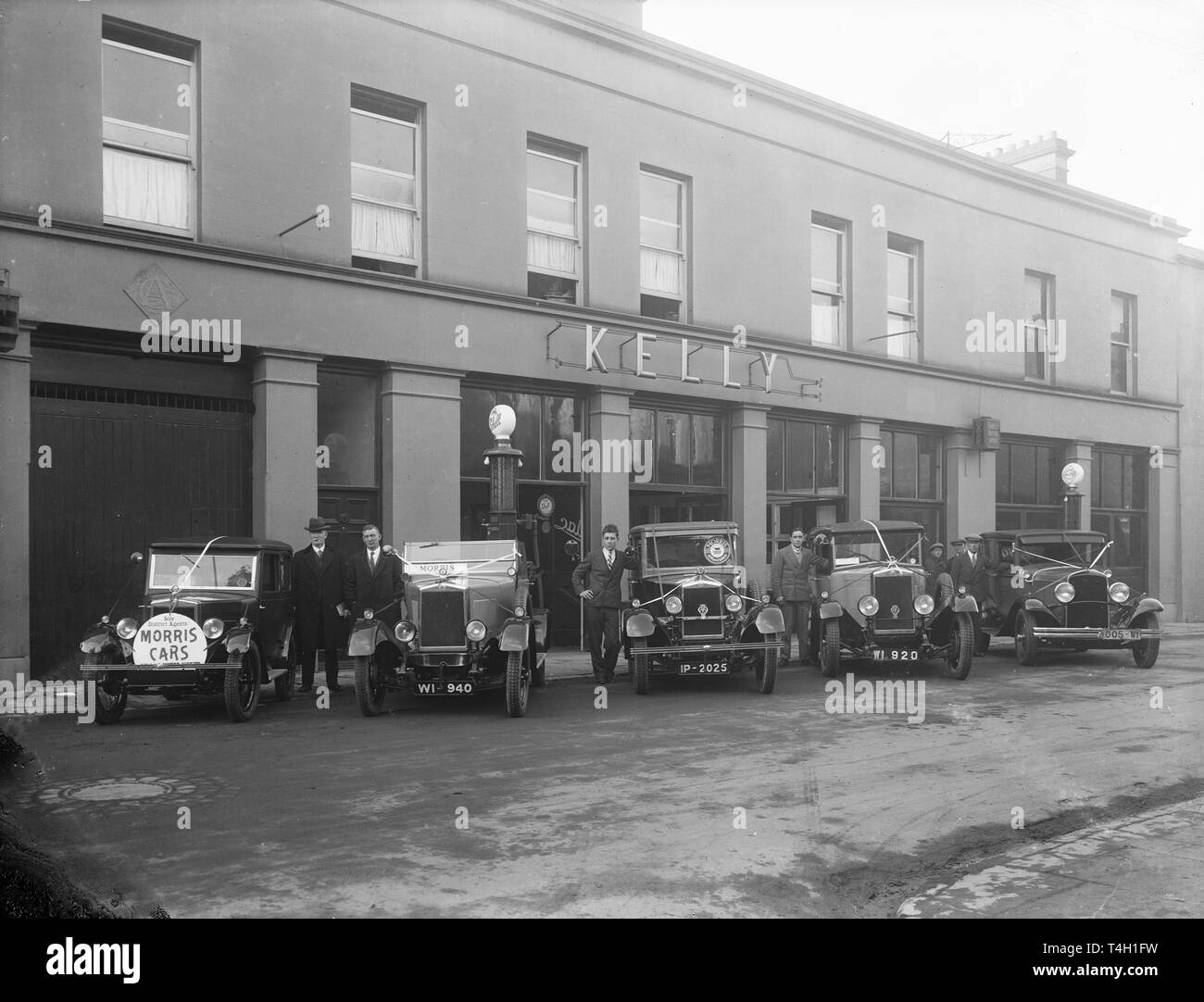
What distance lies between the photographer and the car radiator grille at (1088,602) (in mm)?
13422

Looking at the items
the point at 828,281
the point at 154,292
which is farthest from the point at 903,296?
the point at 154,292

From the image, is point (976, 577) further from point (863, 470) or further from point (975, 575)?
point (863, 470)

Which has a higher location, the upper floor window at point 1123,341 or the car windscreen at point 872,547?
the upper floor window at point 1123,341

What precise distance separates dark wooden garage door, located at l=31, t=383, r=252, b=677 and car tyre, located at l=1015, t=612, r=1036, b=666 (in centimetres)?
1049

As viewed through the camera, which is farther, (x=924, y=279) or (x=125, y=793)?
(x=924, y=279)

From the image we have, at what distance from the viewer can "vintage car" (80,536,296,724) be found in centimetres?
902

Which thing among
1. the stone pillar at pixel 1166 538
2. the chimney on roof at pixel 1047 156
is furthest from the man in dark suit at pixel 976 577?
the chimney on roof at pixel 1047 156

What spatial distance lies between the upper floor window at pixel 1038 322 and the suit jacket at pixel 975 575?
351 inches

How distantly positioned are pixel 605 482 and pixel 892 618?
5.38 meters

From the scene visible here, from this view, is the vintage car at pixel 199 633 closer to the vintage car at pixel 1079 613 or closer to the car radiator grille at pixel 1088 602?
the vintage car at pixel 1079 613

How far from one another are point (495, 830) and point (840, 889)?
6.26ft

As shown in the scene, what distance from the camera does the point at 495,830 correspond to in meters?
5.63
